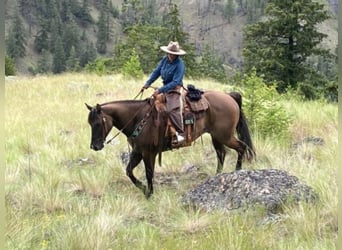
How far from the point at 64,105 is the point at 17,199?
8.00 m

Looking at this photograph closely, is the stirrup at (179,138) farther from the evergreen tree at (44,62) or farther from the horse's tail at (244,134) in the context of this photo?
the evergreen tree at (44,62)

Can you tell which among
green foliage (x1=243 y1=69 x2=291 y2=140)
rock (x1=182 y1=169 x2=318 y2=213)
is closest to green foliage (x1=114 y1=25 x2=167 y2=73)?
green foliage (x1=243 y1=69 x2=291 y2=140)

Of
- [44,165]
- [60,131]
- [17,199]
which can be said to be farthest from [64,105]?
[17,199]

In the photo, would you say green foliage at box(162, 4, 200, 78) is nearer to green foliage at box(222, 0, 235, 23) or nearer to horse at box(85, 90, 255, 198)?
horse at box(85, 90, 255, 198)

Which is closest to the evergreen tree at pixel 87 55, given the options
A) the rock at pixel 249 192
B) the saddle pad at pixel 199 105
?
the saddle pad at pixel 199 105

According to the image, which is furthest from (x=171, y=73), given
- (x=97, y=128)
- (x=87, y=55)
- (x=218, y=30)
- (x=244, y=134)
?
(x=218, y=30)

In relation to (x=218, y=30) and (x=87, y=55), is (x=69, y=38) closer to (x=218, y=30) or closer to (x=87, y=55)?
(x=87, y=55)

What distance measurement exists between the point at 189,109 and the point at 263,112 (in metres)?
2.75

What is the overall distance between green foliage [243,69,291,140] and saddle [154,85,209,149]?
2128mm

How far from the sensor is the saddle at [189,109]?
7.57 meters

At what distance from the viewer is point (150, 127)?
7.46 metres

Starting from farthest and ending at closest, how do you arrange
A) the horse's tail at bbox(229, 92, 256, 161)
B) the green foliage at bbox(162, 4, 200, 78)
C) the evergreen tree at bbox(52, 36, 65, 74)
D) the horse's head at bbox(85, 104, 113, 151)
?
the evergreen tree at bbox(52, 36, 65, 74), the green foliage at bbox(162, 4, 200, 78), the horse's tail at bbox(229, 92, 256, 161), the horse's head at bbox(85, 104, 113, 151)

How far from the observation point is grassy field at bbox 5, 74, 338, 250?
4.75m

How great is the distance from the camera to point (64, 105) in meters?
14.1
